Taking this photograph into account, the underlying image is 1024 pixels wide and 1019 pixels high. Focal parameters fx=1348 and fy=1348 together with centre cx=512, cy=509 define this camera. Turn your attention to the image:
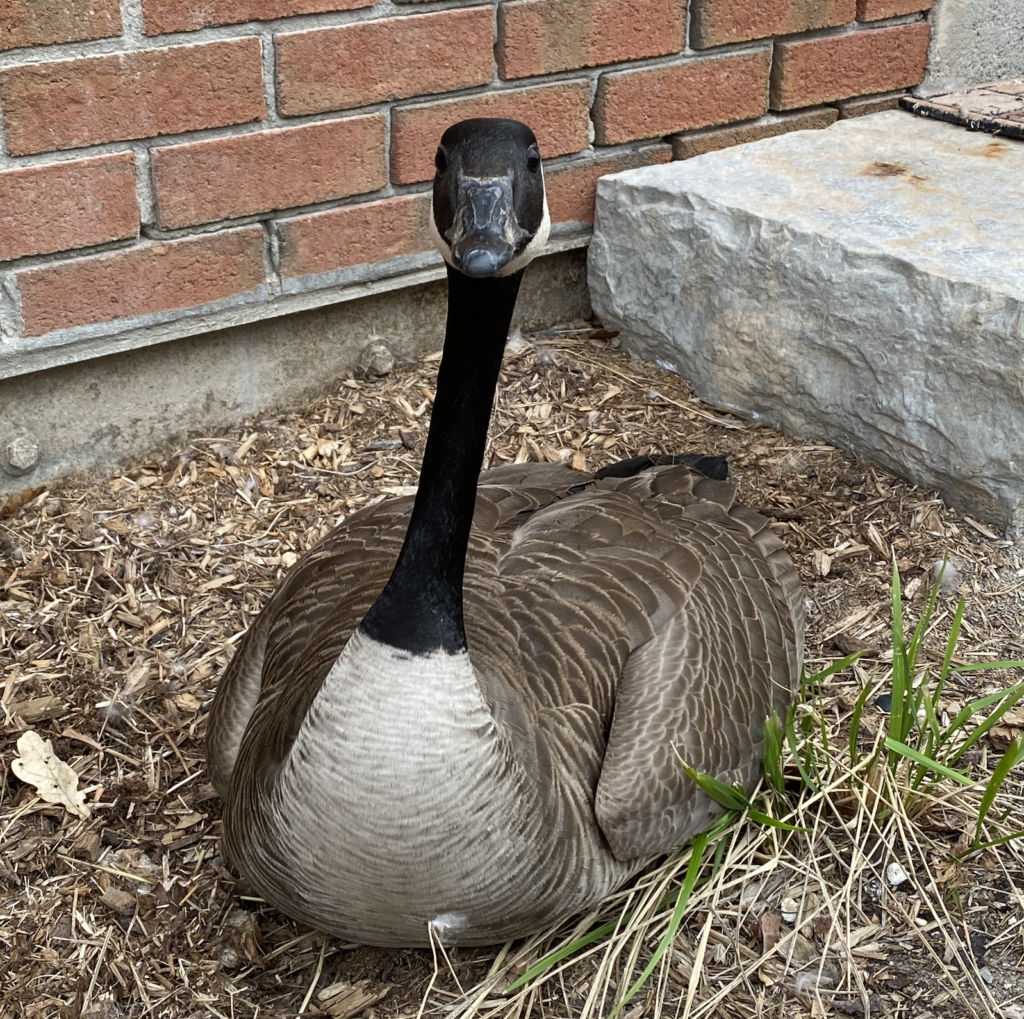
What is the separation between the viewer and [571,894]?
2170 mm

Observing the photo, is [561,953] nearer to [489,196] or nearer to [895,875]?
[895,875]

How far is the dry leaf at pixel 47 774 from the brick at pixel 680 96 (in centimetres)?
217

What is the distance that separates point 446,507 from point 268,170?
1505 mm

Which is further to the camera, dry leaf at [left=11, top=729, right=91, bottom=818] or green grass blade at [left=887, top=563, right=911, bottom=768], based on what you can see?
dry leaf at [left=11, top=729, right=91, bottom=818]

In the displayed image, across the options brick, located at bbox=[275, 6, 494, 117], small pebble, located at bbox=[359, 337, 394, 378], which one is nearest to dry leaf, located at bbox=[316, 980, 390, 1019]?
small pebble, located at bbox=[359, 337, 394, 378]

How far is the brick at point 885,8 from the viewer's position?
12.8ft

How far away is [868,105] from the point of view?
412 cm

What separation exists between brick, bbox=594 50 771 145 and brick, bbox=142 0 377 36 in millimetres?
836

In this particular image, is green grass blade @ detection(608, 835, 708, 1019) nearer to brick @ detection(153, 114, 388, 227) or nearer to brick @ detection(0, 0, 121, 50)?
brick @ detection(153, 114, 388, 227)

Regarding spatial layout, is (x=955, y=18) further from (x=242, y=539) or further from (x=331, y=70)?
(x=242, y=539)

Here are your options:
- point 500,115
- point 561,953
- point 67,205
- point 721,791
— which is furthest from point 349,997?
point 500,115

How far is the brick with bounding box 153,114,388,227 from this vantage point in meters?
3.10

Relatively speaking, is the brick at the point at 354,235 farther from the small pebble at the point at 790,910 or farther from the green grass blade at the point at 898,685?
the small pebble at the point at 790,910

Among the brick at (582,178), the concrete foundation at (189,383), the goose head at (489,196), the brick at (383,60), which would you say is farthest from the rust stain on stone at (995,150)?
the goose head at (489,196)
